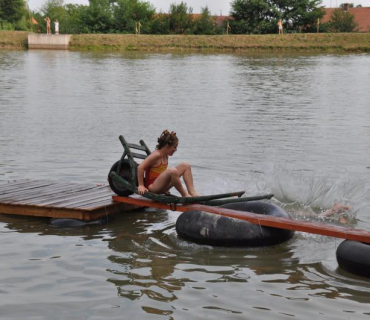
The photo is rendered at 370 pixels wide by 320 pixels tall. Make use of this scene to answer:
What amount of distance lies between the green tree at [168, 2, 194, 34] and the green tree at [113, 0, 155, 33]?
2310 millimetres

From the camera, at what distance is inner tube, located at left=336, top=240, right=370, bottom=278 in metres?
7.43

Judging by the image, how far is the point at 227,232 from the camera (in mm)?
8508

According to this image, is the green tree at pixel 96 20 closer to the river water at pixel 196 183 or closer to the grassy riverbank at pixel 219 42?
the grassy riverbank at pixel 219 42

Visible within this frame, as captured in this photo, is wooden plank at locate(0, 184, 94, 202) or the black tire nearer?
the black tire

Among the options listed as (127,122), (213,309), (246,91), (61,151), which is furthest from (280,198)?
(246,91)

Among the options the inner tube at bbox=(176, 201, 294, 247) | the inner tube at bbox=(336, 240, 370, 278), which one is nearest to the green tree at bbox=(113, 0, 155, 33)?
the inner tube at bbox=(176, 201, 294, 247)

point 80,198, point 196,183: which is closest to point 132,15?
point 196,183

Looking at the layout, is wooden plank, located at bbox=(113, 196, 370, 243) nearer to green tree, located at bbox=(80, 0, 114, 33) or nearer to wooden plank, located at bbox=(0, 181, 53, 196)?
wooden plank, located at bbox=(0, 181, 53, 196)

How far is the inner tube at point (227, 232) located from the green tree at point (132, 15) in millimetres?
62092

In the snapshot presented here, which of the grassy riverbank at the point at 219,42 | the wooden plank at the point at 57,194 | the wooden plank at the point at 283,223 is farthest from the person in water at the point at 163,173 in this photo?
the grassy riverbank at the point at 219,42

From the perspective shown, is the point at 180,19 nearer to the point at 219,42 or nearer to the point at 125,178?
the point at 219,42

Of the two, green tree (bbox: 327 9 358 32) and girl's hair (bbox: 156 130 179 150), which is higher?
green tree (bbox: 327 9 358 32)

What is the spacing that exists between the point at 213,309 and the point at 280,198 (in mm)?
4367

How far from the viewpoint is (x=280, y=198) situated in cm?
1096
